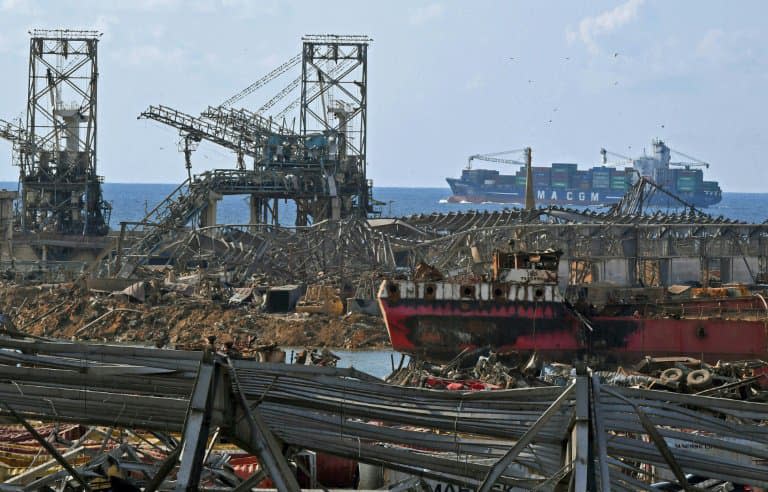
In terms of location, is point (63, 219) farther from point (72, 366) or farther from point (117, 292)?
point (72, 366)

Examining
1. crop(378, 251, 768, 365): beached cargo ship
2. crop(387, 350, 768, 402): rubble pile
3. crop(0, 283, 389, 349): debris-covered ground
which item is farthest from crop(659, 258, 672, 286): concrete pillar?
crop(387, 350, 768, 402): rubble pile

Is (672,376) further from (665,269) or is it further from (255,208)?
(255,208)

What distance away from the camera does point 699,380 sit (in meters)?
30.8

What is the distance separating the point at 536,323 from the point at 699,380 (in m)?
21.2

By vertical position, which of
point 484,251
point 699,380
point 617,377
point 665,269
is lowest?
point 617,377

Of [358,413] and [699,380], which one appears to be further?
[699,380]

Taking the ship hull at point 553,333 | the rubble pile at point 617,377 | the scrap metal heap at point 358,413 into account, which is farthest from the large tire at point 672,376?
the ship hull at point 553,333

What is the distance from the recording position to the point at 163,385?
15.0 metres

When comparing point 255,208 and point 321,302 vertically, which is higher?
point 255,208

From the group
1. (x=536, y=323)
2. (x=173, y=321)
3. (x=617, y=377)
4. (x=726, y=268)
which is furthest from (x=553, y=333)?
(x=617, y=377)

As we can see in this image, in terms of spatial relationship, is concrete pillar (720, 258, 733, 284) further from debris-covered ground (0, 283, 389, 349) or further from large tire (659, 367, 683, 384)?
large tire (659, 367, 683, 384)

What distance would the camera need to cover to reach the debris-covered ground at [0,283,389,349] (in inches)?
2184

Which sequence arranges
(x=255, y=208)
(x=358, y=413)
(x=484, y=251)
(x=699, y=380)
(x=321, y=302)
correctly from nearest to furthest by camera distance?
(x=358, y=413) → (x=699, y=380) → (x=321, y=302) → (x=484, y=251) → (x=255, y=208)

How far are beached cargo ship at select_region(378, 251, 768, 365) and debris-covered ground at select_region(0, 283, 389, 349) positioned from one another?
296 cm
